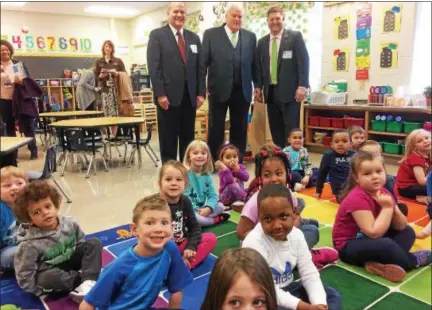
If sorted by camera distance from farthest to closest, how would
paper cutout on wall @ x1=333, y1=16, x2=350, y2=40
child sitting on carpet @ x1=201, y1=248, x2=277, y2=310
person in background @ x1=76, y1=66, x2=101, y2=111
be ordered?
paper cutout on wall @ x1=333, y1=16, x2=350, y2=40 → person in background @ x1=76, y1=66, x2=101, y2=111 → child sitting on carpet @ x1=201, y1=248, x2=277, y2=310

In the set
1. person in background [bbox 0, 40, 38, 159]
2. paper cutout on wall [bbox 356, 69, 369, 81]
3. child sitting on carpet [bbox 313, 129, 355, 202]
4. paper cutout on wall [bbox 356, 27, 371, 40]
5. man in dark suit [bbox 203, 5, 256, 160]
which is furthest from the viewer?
paper cutout on wall [bbox 356, 69, 369, 81]

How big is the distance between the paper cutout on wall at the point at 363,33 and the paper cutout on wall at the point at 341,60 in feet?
1.44

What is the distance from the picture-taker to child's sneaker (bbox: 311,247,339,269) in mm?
1724

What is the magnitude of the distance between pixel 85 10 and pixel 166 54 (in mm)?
1675

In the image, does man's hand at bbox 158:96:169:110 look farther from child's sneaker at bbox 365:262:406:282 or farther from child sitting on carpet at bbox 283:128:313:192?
child's sneaker at bbox 365:262:406:282

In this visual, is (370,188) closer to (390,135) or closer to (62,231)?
(390,135)

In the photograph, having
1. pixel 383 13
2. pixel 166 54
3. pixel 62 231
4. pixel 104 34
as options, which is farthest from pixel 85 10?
pixel 383 13

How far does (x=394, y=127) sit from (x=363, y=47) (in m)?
1.65

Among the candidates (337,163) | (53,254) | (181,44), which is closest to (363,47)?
(337,163)

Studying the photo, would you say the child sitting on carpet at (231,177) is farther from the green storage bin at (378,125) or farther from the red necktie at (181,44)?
the green storage bin at (378,125)

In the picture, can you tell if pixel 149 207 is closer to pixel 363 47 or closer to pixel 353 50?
pixel 363 47

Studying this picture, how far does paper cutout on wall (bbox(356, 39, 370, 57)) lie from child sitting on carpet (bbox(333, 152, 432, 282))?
2.51 meters

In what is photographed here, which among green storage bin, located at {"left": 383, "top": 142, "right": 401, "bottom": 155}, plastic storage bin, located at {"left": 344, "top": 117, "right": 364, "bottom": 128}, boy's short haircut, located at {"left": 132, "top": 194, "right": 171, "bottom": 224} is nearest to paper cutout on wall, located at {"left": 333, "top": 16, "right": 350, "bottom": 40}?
plastic storage bin, located at {"left": 344, "top": 117, "right": 364, "bottom": 128}

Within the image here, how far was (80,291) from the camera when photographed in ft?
5.13
